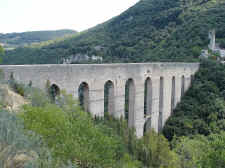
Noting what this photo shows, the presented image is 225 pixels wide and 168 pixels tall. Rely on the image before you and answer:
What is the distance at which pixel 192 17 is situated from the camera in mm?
48594

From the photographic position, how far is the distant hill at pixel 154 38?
4066 cm

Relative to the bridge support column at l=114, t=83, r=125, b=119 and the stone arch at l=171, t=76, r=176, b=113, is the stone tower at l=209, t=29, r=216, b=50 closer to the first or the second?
the stone arch at l=171, t=76, r=176, b=113

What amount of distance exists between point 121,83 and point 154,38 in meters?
36.9

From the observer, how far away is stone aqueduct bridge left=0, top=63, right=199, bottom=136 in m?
11.2

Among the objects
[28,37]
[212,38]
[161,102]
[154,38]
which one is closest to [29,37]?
[28,37]

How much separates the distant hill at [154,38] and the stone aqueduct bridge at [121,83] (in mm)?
14392

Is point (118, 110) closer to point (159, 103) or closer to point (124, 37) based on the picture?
point (159, 103)

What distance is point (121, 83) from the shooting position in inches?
605

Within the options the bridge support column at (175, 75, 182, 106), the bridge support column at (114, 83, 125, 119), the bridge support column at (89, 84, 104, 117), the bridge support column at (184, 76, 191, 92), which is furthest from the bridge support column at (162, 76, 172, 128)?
the bridge support column at (89, 84, 104, 117)

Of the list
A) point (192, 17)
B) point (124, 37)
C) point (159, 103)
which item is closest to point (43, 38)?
point (124, 37)

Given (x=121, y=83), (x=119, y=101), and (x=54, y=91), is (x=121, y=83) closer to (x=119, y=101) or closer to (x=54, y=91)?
(x=119, y=101)

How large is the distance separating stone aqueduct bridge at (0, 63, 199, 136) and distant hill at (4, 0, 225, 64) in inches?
567

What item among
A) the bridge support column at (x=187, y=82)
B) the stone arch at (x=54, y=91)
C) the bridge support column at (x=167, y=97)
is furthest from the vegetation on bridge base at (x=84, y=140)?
the bridge support column at (x=187, y=82)

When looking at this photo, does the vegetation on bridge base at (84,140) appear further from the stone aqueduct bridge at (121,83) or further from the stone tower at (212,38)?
the stone tower at (212,38)
